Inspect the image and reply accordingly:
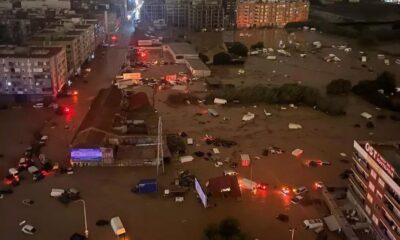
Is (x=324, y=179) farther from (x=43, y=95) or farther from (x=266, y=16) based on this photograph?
(x=266, y=16)

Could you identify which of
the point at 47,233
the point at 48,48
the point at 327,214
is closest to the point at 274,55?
the point at 48,48

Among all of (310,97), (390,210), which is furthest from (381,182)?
(310,97)

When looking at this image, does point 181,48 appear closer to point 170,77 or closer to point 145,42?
point 145,42

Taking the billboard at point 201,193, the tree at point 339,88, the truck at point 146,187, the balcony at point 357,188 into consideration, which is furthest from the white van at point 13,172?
the tree at point 339,88

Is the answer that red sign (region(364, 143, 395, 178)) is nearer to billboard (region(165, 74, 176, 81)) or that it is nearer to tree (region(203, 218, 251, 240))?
tree (region(203, 218, 251, 240))

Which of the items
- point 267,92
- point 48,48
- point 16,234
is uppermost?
point 48,48

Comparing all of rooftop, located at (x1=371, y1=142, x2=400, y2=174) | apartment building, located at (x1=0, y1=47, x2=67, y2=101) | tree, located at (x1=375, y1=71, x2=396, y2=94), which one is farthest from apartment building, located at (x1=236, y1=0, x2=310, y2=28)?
rooftop, located at (x1=371, y1=142, x2=400, y2=174)

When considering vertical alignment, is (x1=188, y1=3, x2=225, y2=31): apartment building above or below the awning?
above
